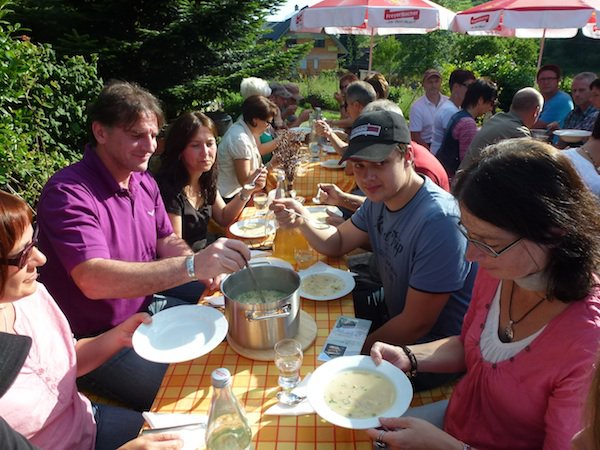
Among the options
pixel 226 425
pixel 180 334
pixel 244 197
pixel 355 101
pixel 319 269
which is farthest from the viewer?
pixel 355 101

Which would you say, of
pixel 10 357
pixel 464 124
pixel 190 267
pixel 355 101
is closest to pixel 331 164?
pixel 355 101

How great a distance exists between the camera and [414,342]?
2160 mm

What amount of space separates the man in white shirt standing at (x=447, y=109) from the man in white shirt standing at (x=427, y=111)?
18 centimetres

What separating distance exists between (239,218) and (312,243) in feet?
3.67

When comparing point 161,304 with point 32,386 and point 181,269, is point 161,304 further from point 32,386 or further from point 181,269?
point 32,386

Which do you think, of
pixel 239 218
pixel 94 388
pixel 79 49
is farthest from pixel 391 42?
pixel 94 388

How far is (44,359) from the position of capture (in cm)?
162

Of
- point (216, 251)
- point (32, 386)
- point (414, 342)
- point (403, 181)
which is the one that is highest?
point (403, 181)

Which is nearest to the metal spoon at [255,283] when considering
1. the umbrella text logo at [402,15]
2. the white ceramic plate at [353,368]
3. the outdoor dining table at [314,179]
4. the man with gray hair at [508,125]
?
the white ceramic plate at [353,368]

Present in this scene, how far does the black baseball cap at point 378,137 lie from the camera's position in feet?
7.04

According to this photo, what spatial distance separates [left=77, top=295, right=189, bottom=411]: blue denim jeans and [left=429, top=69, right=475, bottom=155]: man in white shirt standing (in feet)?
16.7

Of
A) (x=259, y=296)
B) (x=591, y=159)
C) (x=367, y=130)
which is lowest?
(x=259, y=296)

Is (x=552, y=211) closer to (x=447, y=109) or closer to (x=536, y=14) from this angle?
(x=447, y=109)

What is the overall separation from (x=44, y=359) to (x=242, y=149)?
3.27m
